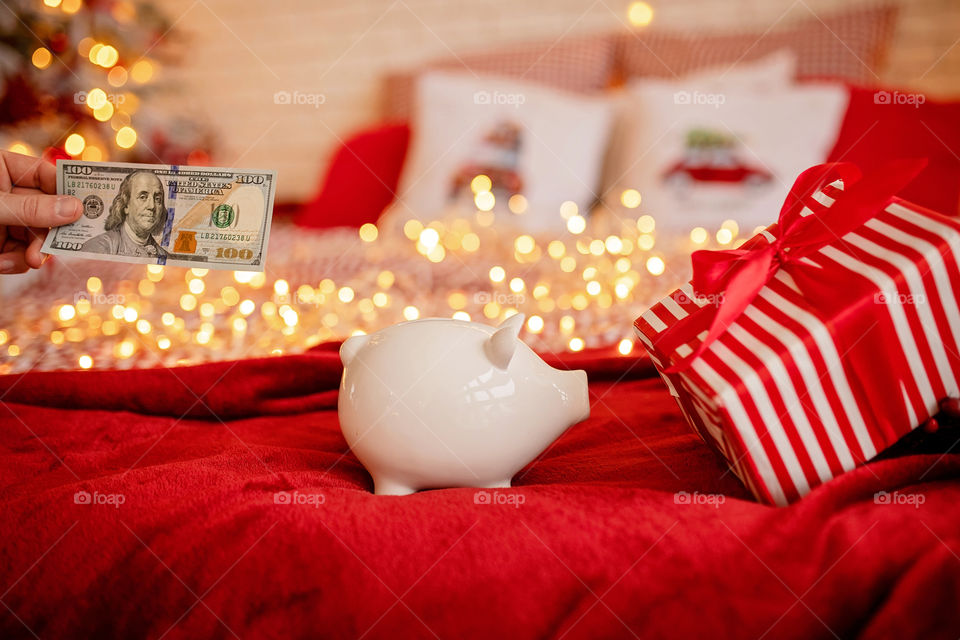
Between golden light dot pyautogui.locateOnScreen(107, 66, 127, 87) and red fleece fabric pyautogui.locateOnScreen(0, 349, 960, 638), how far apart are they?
2131 mm

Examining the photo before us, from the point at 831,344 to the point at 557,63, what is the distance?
190 cm

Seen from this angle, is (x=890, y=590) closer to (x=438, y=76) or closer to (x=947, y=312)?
(x=947, y=312)

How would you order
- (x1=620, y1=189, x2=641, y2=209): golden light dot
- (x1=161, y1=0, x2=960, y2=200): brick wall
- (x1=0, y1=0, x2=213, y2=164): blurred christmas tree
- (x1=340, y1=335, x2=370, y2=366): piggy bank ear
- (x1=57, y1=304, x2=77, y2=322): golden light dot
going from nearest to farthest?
(x1=340, y1=335, x2=370, y2=366): piggy bank ear → (x1=57, y1=304, x2=77, y2=322): golden light dot → (x1=620, y1=189, x2=641, y2=209): golden light dot → (x1=0, y1=0, x2=213, y2=164): blurred christmas tree → (x1=161, y1=0, x2=960, y2=200): brick wall

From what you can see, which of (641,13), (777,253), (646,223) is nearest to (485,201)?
(646,223)

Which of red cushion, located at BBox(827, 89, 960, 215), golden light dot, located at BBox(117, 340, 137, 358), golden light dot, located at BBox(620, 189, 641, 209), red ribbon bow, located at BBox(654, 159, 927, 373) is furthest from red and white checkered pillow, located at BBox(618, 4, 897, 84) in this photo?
golden light dot, located at BBox(117, 340, 137, 358)

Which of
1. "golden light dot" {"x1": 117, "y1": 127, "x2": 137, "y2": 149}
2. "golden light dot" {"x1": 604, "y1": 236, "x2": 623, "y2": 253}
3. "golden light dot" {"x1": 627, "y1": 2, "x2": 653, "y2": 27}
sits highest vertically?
"golden light dot" {"x1": 627, "y1": 2, "x2": 653, "y2": 27}

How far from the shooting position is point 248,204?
96cm

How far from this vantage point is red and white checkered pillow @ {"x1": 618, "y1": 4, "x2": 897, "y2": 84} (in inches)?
79.7

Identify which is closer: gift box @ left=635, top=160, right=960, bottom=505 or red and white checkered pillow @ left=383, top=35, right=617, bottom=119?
gift box @ left=635, top=160, right=960, bottom=505

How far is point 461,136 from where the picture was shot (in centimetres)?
208

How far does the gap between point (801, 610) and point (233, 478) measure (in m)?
0.56

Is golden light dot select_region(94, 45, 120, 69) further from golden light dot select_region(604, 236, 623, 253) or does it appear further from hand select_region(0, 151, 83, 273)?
golden light dot select_region(604, 236, 623, 253)

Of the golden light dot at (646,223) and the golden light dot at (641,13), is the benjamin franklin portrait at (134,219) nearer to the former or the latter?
the golden light dot at (646,223)

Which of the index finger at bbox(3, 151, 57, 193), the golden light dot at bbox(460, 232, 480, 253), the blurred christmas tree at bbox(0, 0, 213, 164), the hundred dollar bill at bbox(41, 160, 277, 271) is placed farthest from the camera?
the blurred christmas tree at bbox(0, 0, 213, 164)
